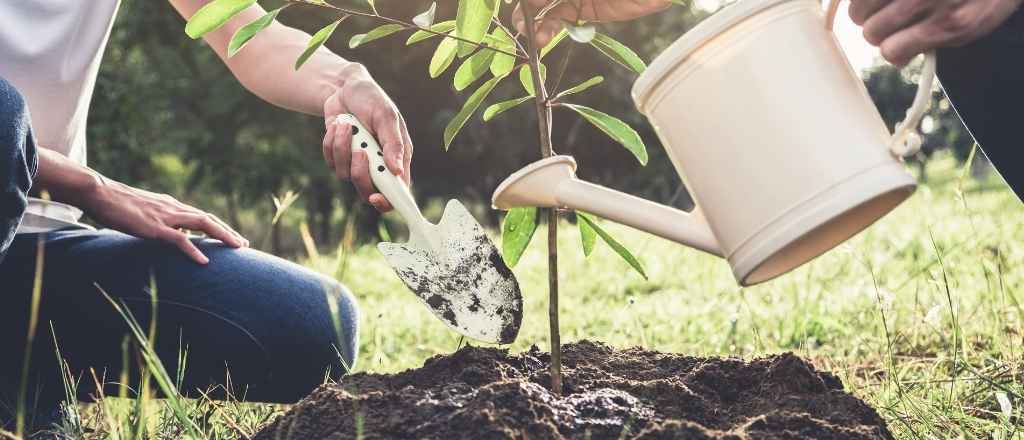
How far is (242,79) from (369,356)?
1.00 meters

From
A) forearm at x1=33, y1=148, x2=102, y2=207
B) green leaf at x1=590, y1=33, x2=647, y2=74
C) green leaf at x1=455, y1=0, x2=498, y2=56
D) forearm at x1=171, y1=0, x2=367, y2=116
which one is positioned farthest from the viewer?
forearm at x1=171, y1=0, x2=367, y2=116

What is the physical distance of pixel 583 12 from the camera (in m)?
1.58

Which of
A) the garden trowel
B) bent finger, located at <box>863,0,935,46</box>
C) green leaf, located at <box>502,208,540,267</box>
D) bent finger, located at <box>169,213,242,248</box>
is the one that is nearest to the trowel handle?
the garden trowel

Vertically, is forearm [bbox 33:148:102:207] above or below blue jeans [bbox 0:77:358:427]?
above

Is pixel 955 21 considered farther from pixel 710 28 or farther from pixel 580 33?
pixel 580 33

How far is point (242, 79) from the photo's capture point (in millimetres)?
2162

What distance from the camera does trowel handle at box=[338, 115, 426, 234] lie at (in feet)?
5.21

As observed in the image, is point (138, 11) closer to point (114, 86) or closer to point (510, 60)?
point (114, 86)

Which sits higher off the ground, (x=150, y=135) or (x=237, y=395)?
(x=150, y=135)

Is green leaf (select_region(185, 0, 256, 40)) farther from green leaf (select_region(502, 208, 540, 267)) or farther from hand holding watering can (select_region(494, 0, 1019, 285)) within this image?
hand holding watering can (select_region(494, 0, 1019, 285))

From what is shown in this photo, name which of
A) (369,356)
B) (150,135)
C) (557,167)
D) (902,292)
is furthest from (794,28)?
(150,135)

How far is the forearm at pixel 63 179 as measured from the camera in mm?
1724

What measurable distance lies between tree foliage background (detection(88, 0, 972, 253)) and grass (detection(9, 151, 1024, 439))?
5.16 meters

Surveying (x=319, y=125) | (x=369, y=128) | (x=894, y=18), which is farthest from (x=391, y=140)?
(x=319, y=125)
